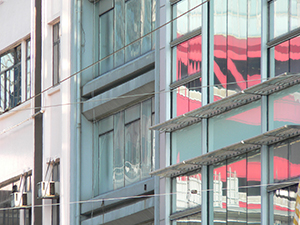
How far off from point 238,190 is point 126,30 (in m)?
9.23

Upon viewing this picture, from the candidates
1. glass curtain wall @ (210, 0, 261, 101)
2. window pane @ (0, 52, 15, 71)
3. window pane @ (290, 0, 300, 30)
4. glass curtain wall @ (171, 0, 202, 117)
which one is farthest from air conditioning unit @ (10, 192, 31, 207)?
window pane @ (290, 0, 300, 30)

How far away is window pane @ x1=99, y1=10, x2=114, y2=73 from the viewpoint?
1095 inches

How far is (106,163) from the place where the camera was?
2738cm

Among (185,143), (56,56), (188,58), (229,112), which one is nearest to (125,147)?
(56,56)

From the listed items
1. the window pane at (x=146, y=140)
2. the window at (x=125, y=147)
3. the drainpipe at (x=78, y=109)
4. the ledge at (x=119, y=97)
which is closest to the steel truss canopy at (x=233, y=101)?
the ledge at (x=119, y=97)

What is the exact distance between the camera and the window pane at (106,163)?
27156mm

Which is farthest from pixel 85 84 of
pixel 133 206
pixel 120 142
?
pixel 133 206

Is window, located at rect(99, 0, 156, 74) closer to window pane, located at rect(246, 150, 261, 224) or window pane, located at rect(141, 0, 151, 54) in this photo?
window pane, located at rect(141, 0, 151, 54)

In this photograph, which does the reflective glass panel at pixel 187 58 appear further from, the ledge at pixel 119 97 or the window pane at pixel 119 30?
the window pane at pixel 119 30

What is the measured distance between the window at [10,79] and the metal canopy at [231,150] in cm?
1267

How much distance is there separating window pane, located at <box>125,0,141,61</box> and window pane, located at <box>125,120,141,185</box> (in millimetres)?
2303

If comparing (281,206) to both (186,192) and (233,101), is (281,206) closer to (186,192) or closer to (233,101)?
(233,101)

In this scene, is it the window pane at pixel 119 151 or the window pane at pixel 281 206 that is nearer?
the window pane at pixel 281 206

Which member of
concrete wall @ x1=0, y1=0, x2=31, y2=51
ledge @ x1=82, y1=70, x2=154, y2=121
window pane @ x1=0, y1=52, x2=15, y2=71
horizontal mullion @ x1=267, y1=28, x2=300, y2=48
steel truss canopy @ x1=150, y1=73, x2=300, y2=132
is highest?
concrete wall @ x1=0, y1=0, x2=31, y2=51
